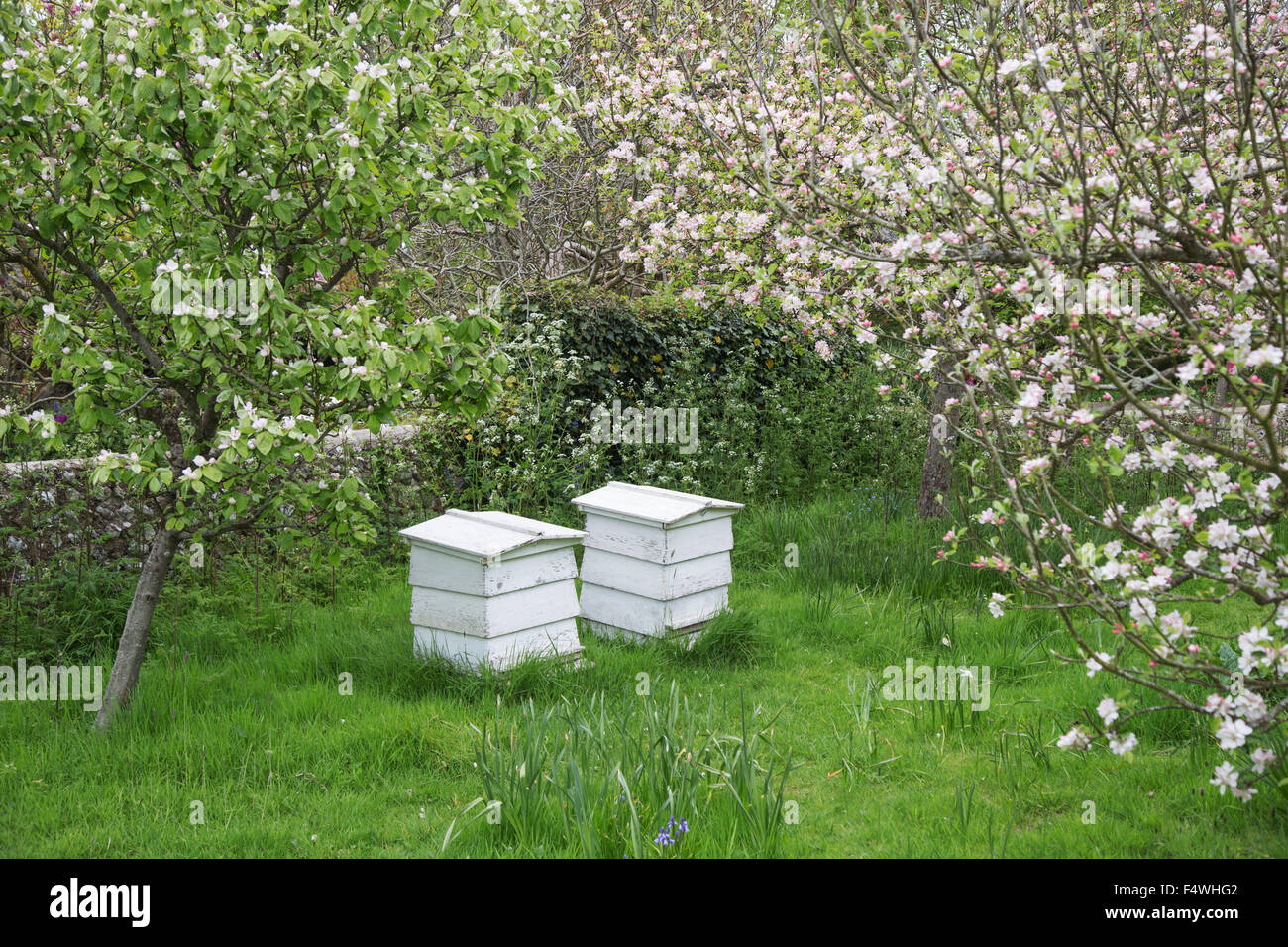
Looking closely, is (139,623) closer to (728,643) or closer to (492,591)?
(492,591)

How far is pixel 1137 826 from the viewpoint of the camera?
3.70m

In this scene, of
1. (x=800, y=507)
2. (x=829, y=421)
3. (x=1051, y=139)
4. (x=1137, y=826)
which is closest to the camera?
(x=1137, y=826)

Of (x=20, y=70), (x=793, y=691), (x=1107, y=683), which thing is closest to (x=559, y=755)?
(x=793, y=691)

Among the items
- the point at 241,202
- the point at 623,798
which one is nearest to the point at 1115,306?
the point at 623,798

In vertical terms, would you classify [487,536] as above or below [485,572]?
above

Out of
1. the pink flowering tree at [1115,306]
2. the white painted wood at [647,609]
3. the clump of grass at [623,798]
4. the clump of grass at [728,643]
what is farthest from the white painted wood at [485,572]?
the pink flowering tree at [1115,306]

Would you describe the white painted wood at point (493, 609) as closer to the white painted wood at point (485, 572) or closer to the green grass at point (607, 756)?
the white painted wood at point (485, 572)

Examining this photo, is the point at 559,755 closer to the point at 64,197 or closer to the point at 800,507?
the point at 64,197

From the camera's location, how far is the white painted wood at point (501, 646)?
5129 mm

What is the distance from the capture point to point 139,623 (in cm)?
468

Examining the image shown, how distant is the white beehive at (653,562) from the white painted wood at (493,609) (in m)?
0.50

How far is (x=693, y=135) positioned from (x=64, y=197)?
15.6 feet

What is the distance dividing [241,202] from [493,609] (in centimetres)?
223

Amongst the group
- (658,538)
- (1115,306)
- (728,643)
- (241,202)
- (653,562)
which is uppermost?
(241,202)
